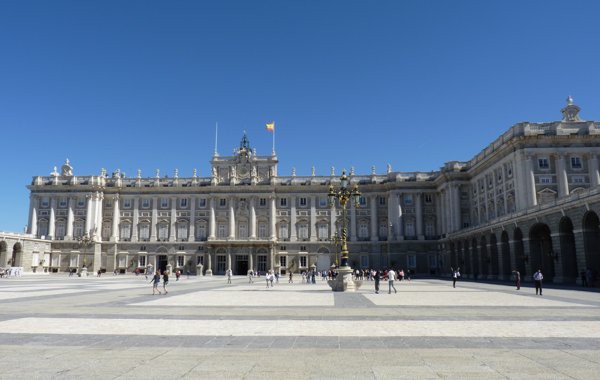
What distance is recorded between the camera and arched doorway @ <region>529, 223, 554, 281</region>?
141 feet

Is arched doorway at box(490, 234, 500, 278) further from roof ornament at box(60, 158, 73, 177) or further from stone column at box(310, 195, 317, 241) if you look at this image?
roof ornament at box(60, 158, 73, 177)

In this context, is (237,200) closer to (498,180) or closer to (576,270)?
(498,180)

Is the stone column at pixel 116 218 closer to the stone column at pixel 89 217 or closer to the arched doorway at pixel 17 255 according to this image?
the stone column at pixel 89 217

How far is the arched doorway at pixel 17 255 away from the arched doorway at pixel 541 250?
72.6 metres

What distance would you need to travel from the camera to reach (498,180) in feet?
188

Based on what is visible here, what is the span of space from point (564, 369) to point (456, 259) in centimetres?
6278

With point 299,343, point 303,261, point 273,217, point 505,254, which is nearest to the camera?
point 299,343

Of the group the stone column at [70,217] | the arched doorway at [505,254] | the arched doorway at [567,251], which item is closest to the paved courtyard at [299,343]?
the arched doorway at [567,251]

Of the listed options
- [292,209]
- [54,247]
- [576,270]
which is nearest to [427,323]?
[576,270]

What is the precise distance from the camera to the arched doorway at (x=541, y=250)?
141 ft

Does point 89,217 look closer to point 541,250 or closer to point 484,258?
point 484,258

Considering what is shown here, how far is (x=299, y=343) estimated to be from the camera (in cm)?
1091

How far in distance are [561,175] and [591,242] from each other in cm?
1633

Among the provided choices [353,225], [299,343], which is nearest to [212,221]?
[353,225]
